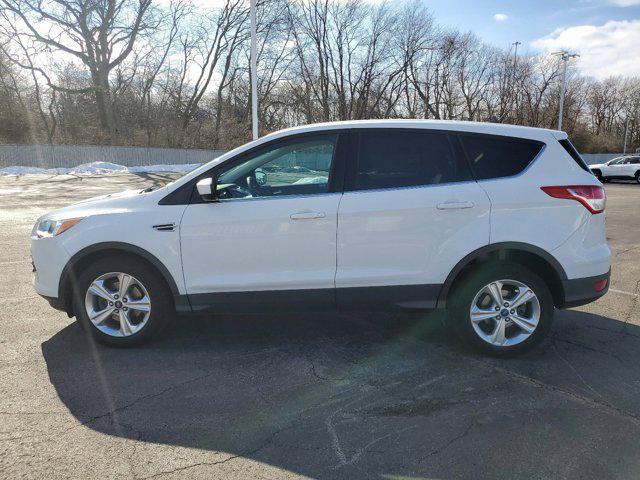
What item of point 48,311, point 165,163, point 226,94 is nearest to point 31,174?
point 165,163

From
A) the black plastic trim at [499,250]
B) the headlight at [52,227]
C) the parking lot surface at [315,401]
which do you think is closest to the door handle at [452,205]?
the black plastic trim at [499,250]

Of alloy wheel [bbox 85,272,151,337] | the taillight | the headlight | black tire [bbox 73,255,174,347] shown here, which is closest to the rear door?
the taillight

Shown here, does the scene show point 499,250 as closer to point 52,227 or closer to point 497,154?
point 497,154

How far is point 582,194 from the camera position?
365cm

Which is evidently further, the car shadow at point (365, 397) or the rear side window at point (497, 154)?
the rear side window at point (497, 154)

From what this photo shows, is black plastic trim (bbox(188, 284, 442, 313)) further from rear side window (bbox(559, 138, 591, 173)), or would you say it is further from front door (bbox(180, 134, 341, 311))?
rear side window (bbox(559, 138, 591, 173))

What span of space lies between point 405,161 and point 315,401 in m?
1.95

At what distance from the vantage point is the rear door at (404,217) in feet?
11.9

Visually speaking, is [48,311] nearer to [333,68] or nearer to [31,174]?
[31,174]

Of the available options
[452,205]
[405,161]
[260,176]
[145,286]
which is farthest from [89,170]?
[452,205]

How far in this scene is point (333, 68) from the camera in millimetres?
46938

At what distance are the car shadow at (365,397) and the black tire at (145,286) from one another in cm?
12

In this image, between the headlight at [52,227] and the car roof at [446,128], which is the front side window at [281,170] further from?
the headlight at [52,227]

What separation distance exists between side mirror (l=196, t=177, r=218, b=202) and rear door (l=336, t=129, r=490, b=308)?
3.29 feet
